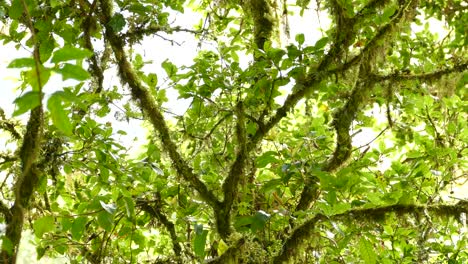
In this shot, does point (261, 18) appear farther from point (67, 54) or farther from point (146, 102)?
point (67, 54)

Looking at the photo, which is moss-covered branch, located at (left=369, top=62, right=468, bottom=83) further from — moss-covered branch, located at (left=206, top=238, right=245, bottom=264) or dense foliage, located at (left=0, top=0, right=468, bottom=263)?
moss-covered branch, located at (left=206, top=238, right=245, bottom=264)

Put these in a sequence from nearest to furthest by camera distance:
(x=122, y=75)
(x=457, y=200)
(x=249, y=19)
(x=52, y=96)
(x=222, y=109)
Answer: (x=52, y=96) → (x=457, y=200) → (x=222, y=109) → (x=122, y=75) → (x=249, y=19)

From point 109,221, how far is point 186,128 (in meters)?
0.67

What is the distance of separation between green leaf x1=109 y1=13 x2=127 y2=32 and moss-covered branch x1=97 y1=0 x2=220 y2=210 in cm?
10

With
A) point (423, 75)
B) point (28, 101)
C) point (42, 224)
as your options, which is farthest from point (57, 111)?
point (423, 75)

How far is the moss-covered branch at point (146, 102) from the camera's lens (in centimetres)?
183

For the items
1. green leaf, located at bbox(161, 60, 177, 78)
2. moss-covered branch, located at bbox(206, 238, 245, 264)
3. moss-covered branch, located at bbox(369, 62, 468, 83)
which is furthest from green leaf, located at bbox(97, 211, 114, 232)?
moss-covered branch, located at bbox(369, 62, 468, 83)

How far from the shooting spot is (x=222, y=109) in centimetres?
183

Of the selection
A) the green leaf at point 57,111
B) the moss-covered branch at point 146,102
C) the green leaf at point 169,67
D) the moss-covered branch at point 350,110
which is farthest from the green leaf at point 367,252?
the green leaf at point 57,111

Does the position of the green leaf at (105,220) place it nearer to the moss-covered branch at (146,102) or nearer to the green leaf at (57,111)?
the moss-covered branch at (146,102)

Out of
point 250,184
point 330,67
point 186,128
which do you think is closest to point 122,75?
point 186,128

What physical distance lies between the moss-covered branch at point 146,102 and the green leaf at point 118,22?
0.33ft

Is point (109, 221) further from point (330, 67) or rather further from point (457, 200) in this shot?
point (457, 200)

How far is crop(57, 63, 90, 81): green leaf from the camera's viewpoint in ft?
2.24
